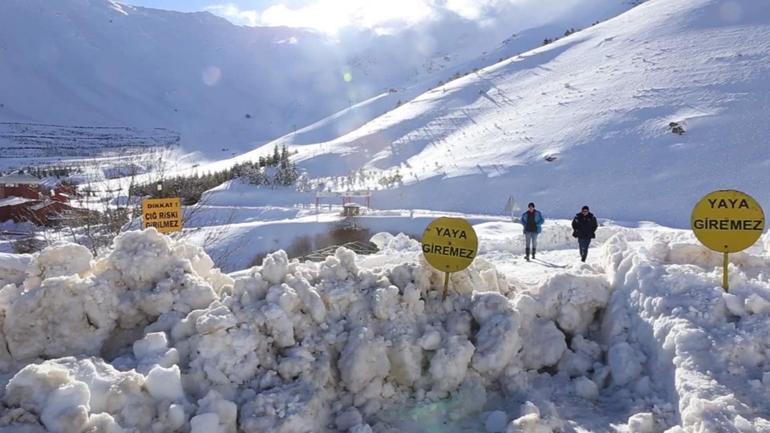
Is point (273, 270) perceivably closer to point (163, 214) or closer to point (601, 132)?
point (163, 214)

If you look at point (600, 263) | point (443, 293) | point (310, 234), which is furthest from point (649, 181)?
point (443, 293)

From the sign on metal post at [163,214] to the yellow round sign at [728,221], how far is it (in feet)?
20.3

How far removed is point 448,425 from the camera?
384 cm

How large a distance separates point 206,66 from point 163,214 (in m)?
130

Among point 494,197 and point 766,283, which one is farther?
point 494,197

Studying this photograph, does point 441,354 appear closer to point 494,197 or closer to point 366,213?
point 366,213

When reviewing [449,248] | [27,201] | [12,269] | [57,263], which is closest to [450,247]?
[449,248]

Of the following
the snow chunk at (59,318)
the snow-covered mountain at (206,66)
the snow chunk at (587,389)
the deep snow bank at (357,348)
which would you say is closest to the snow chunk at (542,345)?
the deep snow bank at (357,348)

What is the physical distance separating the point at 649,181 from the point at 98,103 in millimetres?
105404

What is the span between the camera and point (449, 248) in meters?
4.68

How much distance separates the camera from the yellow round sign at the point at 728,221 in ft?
14.5

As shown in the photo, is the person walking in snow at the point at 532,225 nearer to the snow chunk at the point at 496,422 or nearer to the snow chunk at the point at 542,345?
the snow chunk at the point at 542,345

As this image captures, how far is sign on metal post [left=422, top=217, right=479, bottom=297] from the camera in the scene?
4.63 metres

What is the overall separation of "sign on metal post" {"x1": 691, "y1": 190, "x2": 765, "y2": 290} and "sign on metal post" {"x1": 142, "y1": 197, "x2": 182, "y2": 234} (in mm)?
6199
